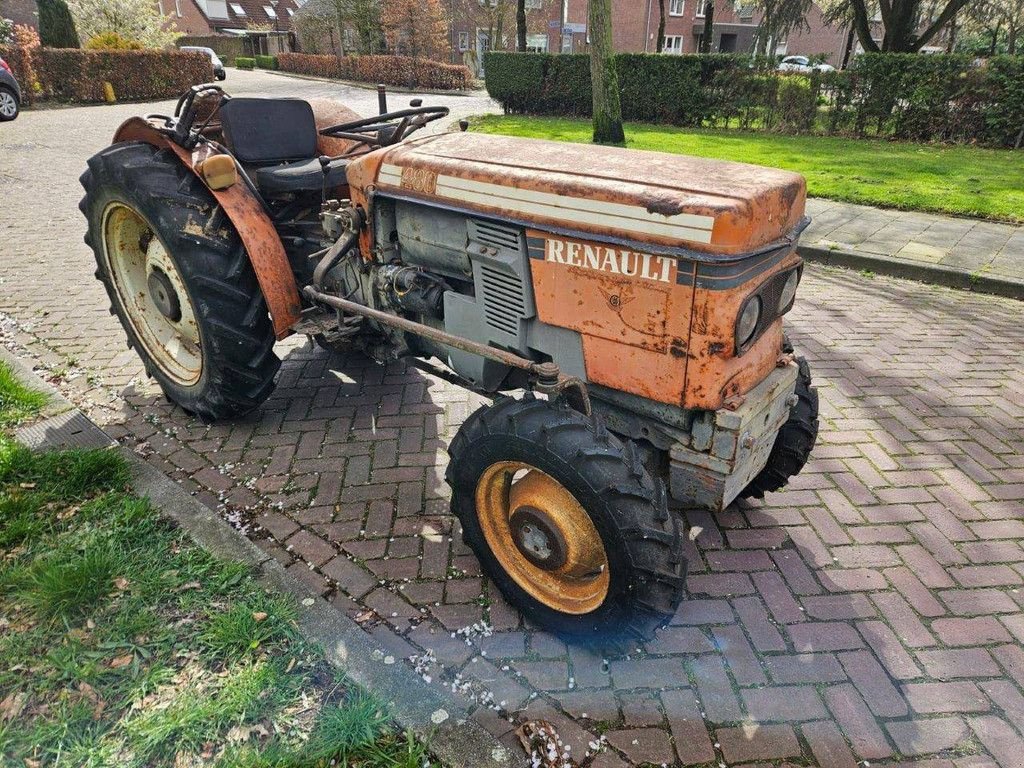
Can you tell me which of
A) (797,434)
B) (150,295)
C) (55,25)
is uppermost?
(55,25)

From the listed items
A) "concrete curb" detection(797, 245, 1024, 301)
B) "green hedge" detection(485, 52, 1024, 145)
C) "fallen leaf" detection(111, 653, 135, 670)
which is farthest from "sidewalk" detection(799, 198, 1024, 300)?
"fallen leaf" detection(111, 653, 135, 670)

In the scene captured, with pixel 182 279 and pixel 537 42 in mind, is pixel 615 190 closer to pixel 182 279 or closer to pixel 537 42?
pixel 182 279

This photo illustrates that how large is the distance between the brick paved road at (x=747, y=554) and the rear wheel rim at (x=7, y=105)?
13190 millimetres

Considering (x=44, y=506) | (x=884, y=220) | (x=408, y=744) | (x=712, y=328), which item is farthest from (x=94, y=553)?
(x=884, y=220)

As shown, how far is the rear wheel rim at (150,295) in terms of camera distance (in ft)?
11.6

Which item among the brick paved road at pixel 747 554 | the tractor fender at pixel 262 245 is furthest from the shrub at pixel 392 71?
the tractor fender at pixel 262 245

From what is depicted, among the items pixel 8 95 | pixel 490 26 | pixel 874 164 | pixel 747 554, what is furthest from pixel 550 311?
pixel 490 26

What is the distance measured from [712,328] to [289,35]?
5145 cm

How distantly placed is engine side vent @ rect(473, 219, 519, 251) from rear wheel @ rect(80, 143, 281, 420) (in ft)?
4.26

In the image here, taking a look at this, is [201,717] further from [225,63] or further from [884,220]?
[225,63]

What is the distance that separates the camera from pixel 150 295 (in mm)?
3760

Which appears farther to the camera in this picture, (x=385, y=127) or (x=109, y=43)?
(x=109, y=43)

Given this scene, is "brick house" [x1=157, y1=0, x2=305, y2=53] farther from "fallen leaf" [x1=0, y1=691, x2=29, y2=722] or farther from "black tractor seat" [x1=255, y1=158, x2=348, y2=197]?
"fallen leaf" [x1=0, y1=691, x2=29, y2=722]

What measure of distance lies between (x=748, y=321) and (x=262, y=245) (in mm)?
2190
